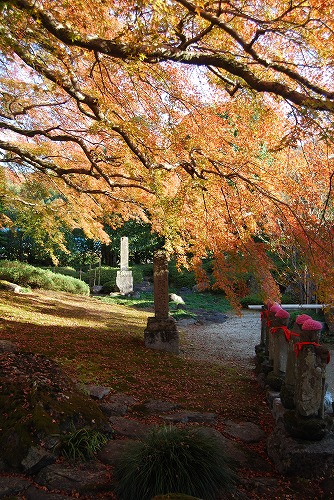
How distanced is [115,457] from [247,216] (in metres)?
5.47

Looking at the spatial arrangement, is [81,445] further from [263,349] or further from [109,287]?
[109,287]

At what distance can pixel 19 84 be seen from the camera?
779cm

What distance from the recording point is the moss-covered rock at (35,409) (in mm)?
2889

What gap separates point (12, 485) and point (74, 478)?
40cm

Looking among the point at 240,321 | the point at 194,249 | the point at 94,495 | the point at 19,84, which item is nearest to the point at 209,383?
the point at 194,249

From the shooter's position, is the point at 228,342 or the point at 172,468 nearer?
the point at 172,468

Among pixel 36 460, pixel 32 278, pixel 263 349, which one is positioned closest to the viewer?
pixel 36 460

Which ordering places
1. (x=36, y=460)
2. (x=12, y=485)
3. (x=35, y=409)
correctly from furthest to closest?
(x=35, y=409)
(x=36, y=460)
(x=12, y=485)

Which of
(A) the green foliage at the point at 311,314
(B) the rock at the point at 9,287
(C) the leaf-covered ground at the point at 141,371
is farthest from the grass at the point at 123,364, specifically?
(A) the green foliage at the point at 311,314

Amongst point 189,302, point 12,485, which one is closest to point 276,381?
point 12,485

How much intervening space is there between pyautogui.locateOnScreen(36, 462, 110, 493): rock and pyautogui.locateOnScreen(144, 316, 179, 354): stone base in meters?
5.12

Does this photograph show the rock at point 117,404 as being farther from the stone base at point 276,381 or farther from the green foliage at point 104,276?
the green foliage at point 104,276

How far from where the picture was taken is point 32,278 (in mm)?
15344

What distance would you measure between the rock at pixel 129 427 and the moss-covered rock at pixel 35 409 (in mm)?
197
